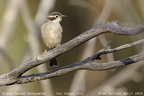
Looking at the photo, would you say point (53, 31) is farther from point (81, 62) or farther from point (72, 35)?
point (72, 35)

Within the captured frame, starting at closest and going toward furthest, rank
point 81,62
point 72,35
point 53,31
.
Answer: point 81,62 < point 53,31 < point 72,35

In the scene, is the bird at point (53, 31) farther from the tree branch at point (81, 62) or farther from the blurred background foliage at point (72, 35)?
the tree branch at point (81, 62)

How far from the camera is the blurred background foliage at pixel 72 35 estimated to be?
17.5 feet

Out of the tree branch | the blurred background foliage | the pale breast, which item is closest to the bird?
the pale breast

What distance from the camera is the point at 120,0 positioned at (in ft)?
18.8

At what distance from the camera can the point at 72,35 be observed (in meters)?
7.13

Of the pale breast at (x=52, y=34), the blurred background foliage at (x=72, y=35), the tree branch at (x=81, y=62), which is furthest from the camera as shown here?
the blurred background foliage at (x=72, y=35)

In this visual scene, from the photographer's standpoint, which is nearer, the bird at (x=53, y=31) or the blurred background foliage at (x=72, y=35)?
the bird at (x=53, y=31)

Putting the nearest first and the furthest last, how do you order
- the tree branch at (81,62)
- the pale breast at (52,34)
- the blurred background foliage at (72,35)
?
the tree branch at (81,62), the pale breast at (52,34), the blurred background foliage at (72,35)

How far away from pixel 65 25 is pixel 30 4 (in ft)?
2.64

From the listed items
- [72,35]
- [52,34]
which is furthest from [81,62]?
[72,35]

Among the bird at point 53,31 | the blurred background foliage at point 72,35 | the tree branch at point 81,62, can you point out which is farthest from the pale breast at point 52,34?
the tree branch at point 81,62

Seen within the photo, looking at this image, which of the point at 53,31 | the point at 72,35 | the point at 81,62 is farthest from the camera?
the point at 72,35

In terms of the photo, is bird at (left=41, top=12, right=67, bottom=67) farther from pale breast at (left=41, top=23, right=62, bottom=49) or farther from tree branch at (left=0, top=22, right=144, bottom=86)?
tree branch at (left=0, top=22, right=144, bottom=86)
